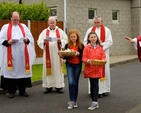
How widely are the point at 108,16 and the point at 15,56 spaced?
13.1 m

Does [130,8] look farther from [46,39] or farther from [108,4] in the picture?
[46,39]

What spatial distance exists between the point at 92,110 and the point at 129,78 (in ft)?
17.6

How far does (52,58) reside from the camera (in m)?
10.0

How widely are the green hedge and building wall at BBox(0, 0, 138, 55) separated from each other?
2304mm

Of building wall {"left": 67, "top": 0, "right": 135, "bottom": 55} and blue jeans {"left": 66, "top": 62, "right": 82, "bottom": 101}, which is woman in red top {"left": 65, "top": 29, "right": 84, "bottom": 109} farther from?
building wall {"left": 67, "top": 0, "right": 135, "bottom": 55}

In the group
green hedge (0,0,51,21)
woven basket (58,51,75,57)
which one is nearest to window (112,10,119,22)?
green hedge (0,0,51,21)

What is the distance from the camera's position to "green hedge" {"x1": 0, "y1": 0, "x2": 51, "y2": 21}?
16578 mm

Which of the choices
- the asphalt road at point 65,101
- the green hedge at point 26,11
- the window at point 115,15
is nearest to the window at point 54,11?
the green hedge at point 26,11

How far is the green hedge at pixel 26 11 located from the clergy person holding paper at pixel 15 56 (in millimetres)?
7317

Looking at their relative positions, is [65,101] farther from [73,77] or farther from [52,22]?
[52,22]

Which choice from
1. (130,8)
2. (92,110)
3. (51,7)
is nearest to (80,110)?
(92,110)

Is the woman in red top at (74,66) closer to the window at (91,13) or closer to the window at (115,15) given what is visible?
the window at (91,13)

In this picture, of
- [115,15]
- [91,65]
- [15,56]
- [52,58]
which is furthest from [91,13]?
[91,65]

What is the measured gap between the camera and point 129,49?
23.2 metres
